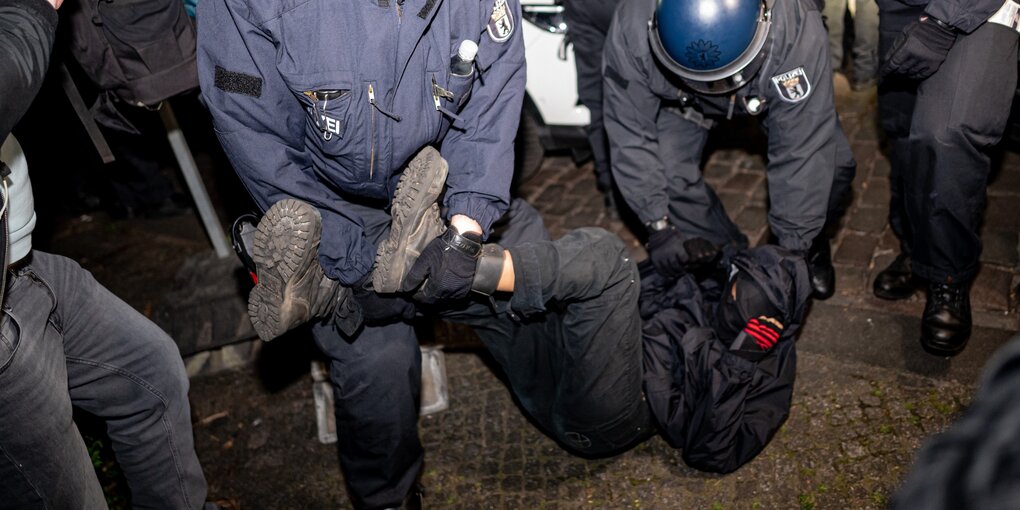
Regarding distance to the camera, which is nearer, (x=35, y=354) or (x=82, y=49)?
(x=35, y=354)

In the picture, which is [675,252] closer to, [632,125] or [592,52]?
[632,125]

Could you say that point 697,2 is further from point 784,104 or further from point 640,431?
point 640,431

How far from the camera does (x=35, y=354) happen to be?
2.11 meters

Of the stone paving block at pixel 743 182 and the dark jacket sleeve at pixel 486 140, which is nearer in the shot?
→ the dark jacket sleeve at pixel 486 140

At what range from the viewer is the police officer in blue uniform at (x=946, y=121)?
2926 mm

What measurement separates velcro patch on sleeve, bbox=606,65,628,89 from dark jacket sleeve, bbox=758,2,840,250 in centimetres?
55

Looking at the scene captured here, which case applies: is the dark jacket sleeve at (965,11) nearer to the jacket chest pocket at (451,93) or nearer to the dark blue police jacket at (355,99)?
the dark blue police jacket at (355,99)

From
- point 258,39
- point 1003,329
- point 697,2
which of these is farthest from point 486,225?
point 1003,329

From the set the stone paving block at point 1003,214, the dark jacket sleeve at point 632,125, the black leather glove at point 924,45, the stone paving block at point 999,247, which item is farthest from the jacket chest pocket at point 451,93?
the stone paving block at point 1003,214

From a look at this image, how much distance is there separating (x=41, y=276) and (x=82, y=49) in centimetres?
117

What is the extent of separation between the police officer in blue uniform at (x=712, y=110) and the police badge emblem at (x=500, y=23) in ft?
2.05

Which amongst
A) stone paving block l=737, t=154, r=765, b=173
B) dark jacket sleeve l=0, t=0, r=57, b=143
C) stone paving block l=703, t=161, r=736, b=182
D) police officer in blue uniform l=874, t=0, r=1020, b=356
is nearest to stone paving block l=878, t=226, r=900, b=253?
police officer in blue uniform l=874, t=0, r=1020, b=356

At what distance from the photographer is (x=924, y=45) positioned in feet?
9.64

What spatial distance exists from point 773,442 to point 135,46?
291 centimetres
